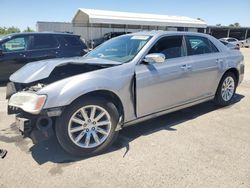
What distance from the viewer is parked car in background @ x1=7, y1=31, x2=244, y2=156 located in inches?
120

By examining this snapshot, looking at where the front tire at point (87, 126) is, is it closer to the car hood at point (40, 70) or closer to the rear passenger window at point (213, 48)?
the car hood at point (40, 70)

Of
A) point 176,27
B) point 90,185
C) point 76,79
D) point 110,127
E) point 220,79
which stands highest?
point 176,27

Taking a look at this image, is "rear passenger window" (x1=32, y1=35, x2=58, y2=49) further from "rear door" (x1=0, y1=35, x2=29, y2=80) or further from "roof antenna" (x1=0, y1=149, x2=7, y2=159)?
"roof antenna" (x1=0, y1=149, x2=7, y2=159)

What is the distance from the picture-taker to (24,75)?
11.5ft

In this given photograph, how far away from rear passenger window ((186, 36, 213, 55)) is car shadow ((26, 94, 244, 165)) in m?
1.24

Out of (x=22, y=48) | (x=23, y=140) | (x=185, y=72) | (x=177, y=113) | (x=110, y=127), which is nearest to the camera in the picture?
(x=110, y=127)

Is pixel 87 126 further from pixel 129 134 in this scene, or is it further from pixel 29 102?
pixel 129 134

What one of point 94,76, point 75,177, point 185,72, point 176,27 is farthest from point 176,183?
point 176,27

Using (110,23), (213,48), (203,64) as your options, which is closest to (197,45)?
(203,64)

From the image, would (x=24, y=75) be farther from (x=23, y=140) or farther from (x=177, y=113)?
(x=177, y=113)

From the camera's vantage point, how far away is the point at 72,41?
8641mm

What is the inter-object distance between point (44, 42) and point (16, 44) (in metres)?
0.86

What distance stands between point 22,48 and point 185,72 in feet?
18.8

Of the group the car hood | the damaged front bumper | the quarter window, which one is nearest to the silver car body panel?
the car hood
